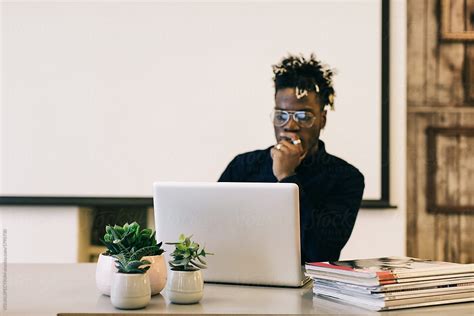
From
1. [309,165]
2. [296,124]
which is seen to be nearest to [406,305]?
[309,165]

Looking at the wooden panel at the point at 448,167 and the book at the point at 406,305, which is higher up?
the wooden panel at the point at 448,167

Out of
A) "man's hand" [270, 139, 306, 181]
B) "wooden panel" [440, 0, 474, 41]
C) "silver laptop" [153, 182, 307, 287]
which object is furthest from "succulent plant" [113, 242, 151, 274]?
"wooden panel" [440, 0, 474, 41]

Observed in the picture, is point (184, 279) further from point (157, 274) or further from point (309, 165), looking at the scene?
point (309, 165)

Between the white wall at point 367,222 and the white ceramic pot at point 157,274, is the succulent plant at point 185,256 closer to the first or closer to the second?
the white ceramic pot at point 157,274

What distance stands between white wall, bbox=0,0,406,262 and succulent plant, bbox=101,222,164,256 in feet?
6.01

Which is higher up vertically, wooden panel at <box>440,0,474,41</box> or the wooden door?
wooden panel at <box>440,0,474,41</box>

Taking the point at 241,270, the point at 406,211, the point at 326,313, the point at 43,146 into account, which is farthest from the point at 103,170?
the point at 326,313

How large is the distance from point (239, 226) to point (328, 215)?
0.91m

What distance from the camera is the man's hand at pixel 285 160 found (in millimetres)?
2574

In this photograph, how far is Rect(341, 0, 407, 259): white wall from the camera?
3.13 meters

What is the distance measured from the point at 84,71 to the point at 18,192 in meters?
0.67

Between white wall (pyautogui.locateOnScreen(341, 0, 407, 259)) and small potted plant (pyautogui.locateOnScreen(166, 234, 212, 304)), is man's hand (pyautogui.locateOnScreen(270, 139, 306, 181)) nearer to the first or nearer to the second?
white wall (pyautogui.locateOnScreen(341, 0, 407, 259))

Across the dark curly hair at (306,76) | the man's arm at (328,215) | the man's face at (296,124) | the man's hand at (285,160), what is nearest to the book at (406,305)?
the man's arm at (328,215)

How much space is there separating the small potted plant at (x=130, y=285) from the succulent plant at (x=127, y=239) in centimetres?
4
